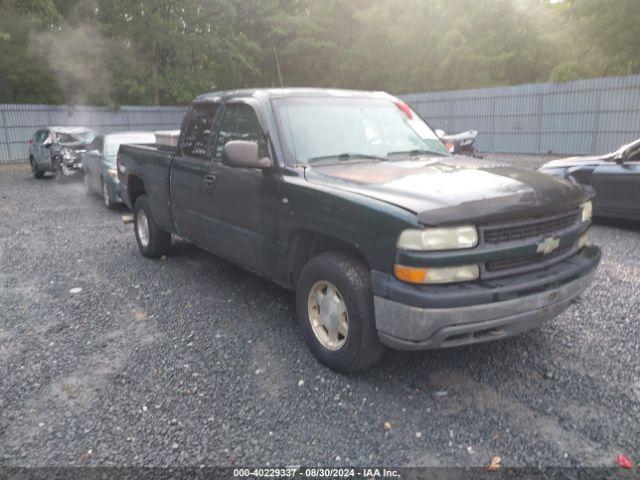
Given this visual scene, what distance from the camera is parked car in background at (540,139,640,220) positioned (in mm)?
7457

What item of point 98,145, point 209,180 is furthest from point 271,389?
point 98,145

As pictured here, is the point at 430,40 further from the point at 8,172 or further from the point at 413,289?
the point at 413,289

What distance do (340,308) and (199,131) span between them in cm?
262

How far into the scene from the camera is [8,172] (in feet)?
63.1

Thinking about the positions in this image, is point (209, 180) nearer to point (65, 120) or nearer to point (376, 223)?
point (376, 223)

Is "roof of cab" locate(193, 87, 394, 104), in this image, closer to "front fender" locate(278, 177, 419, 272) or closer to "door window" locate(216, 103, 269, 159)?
"door window" locate(216, 103, 269, 159)

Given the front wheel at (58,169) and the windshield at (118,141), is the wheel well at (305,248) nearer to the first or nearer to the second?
the windshield at (118,141)

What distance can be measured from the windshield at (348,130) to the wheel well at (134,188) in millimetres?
3090

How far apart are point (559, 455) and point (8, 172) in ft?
68.1

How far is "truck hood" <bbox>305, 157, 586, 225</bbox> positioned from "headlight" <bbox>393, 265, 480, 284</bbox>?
0.26m

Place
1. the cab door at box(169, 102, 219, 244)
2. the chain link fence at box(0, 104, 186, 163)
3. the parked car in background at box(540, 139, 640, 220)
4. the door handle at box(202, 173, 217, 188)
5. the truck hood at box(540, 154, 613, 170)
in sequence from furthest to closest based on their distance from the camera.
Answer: the chain link fence at box(0, 104, 186, 163) → the truck hood at box(540, 154, 613, 170) → the parked car in background at box(540, 139, 640, 220) → the cab door at box(169, 102, 219, 244) → the door handle at box(202, 173, 217, 188)

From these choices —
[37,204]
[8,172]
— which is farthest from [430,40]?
[37,204]

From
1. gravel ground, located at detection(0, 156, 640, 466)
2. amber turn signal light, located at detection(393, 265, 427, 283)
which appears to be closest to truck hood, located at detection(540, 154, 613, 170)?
gravel ground, located at detection(0, 156, 640, 466)

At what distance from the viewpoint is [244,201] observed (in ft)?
14.3
